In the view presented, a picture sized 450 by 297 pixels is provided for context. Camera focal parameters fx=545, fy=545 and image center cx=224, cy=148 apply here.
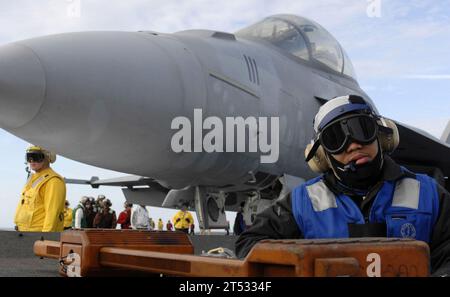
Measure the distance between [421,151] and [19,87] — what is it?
698 centimetres

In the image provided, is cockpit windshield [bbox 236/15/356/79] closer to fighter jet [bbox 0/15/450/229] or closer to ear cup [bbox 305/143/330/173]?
fighter jet [bbox 0/15/450/229]

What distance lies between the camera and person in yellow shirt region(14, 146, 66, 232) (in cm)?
490

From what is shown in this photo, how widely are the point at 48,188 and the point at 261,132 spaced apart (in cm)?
209

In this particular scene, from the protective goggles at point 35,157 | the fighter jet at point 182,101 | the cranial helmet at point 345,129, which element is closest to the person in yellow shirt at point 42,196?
the protective goggles at point 35,157

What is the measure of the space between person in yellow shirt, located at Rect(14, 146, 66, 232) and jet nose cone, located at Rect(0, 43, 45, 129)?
1.52 metres

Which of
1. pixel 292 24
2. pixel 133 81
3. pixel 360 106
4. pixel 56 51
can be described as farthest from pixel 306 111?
pixel 360 106

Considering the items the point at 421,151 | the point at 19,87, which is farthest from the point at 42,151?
the point at 421,151

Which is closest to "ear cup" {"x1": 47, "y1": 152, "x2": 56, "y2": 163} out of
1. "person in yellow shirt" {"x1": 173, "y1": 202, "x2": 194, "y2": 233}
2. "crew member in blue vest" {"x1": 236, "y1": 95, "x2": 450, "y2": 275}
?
"crew member in blue vest" {"x1": 236, "y1": 95, "x2": 450, "y2": 275}

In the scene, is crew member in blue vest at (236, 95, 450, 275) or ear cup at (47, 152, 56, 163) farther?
ear cup at (47, 152, 56, 163)

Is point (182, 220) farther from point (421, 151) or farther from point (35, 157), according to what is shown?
point (35, 157)

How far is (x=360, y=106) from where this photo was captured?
2166mm

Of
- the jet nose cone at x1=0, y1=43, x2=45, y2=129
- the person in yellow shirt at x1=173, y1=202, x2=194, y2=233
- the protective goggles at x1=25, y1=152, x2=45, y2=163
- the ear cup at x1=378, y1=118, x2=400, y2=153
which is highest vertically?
the jet nose cone at x1=0, y1=43, x2=45, y2=129

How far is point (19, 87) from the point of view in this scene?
3.32m
